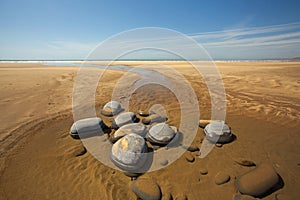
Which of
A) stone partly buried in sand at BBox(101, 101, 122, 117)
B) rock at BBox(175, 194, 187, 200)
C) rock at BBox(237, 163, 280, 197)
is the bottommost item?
rock at BBox(175, 194, 187, 200)

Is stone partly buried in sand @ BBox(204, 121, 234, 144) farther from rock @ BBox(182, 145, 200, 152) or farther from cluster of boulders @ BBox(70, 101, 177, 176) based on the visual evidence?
cluster of boulders @ BBox(70, 101, 177, 176)

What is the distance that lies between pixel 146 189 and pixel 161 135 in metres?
1.59

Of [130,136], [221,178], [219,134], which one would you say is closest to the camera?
[221,178]

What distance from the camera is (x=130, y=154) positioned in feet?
12.1

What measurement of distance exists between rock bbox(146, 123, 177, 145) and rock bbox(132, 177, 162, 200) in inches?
48.9

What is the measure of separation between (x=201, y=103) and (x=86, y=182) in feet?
21.1

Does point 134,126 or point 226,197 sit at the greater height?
point 134,126

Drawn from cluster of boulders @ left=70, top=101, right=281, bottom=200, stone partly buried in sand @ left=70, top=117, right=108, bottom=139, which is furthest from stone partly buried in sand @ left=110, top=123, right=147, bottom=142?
stone partly buried in sand @ left=70, top=117, right=108, bottom=139

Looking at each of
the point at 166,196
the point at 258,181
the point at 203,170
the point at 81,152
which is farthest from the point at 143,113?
the point at 258,181

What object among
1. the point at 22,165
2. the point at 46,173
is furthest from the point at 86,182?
the point at 22,165

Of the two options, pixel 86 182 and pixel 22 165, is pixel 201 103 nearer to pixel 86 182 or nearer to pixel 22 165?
pixel 86 182

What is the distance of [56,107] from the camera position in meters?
7.98

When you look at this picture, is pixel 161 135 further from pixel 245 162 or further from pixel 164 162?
pixel 245 162

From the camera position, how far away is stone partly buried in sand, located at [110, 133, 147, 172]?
12.0 feet
